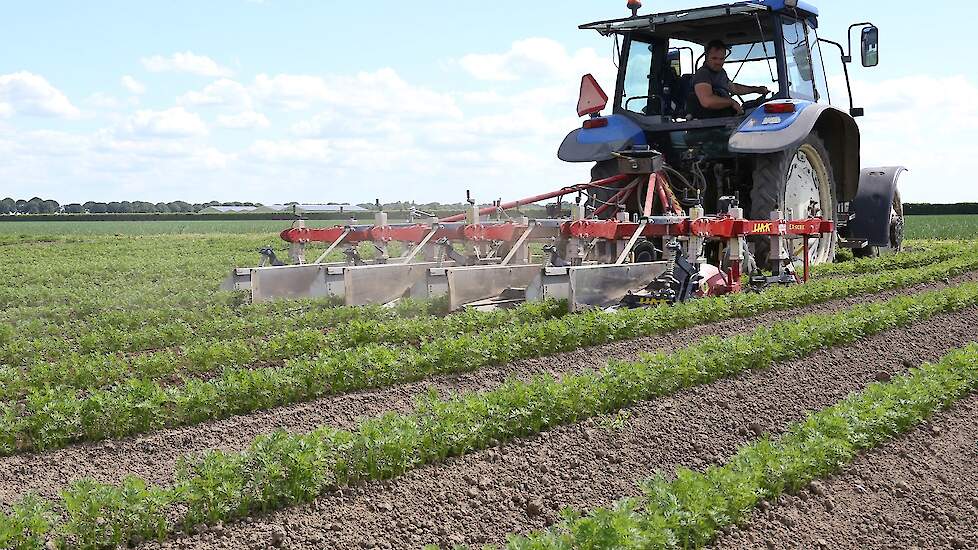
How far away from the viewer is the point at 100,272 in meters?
14.4

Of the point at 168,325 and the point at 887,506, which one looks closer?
the point at 887,506

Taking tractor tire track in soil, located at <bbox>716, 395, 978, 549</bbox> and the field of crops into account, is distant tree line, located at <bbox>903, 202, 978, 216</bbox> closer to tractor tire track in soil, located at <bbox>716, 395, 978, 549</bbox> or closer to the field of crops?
the field of crops

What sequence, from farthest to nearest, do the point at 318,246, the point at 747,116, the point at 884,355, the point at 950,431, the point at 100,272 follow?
the point at 318,246 → the point at 100,272 → the point at 747,116 → the point at 884,355 → the point at 950,431

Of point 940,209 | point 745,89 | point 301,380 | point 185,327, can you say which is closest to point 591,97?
point 745,89

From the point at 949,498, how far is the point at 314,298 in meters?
5.95

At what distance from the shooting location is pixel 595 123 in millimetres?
10820

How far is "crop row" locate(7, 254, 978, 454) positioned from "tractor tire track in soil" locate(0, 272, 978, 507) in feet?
0.29

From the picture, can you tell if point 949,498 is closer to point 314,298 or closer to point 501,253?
point 314,298

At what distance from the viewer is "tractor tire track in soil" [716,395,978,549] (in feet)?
12.9

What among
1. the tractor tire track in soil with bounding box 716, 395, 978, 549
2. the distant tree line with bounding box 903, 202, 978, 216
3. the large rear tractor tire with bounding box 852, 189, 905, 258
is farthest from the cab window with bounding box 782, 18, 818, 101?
the distant tree line with bounding box 903, 202, 978, 216

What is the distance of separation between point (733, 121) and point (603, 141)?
51.8 inches

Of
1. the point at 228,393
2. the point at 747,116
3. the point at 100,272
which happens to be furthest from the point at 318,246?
the point at 228,393

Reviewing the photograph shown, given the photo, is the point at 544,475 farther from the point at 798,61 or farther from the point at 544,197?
the point at 798,61

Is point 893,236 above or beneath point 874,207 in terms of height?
beneath
